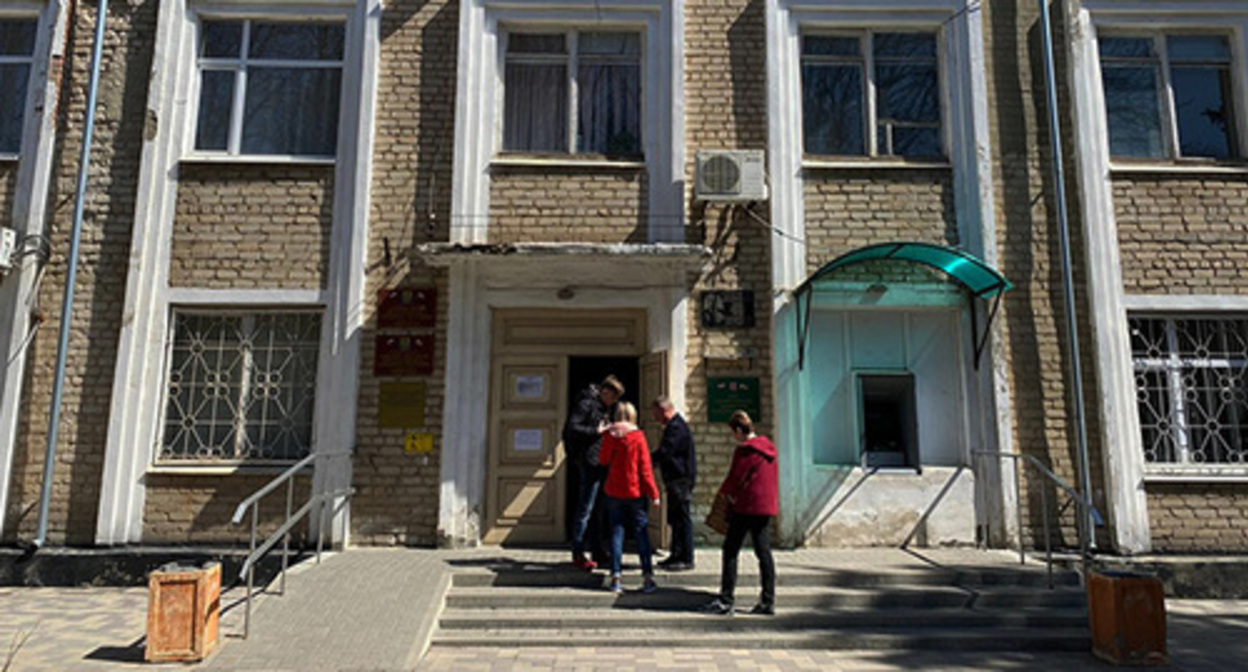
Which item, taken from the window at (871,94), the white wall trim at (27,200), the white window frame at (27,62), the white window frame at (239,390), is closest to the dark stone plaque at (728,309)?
the window at (871,94)

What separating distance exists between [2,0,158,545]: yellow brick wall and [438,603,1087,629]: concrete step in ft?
14.3

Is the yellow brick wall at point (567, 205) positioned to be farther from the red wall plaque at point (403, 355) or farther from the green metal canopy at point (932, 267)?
the green metal canopy at point (932, 267)

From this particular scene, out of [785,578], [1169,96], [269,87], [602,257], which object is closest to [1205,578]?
[785,578]

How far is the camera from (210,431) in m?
7.45

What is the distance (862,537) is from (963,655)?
79.9 inches

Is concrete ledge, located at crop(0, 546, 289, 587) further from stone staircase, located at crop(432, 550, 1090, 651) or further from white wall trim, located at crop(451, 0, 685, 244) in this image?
white wall trim, located at crop(451, 0, 685, 244)

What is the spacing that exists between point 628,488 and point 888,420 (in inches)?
129

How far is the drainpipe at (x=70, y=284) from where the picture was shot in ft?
23.4

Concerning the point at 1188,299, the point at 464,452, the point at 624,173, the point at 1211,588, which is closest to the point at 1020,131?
the point at 1188,299

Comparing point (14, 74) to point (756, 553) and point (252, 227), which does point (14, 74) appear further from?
point (756, 553)

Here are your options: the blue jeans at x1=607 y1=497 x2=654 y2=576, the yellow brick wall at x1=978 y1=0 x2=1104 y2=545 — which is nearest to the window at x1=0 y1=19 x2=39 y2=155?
the blue jeans at x1=607 y1=497 x2=654 y2=576

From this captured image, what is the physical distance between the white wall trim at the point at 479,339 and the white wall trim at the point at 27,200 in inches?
166

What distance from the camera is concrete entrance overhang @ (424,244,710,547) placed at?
7.13 meters

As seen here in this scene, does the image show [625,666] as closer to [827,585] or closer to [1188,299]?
[827,585]
